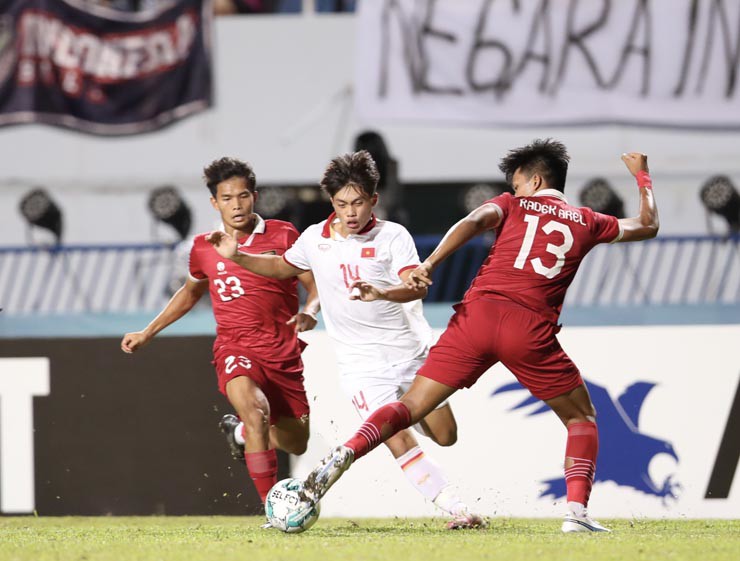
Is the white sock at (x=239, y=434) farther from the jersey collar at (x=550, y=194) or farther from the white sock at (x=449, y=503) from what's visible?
the jersey collar at (x=550, y=194)

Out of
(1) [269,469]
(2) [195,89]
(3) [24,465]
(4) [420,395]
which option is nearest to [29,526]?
(3) [24,465]

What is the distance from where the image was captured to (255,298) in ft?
20.5

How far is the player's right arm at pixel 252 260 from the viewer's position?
5.71 metres

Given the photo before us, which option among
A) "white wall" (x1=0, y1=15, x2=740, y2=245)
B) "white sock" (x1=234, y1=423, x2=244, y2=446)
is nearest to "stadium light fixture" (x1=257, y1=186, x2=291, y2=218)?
"white wall" (x1=0, y1=15, x2=740, y2=245)

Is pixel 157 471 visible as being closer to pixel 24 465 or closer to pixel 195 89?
pixel 24 465

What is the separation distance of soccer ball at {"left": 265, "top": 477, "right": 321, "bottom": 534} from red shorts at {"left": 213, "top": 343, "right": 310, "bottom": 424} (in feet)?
3.08

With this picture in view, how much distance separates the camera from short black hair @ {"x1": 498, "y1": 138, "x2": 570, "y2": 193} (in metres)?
5.55

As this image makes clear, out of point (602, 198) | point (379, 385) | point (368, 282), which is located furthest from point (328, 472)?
point (602, 198)

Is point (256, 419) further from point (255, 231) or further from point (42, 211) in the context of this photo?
point (42, 211)

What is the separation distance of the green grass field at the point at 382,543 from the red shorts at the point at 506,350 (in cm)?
67

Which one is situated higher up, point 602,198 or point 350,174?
point 350,174

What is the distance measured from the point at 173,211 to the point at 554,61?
481 centimetres

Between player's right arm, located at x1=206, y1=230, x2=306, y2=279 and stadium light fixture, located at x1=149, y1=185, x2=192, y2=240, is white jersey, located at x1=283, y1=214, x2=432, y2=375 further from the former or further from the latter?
stadium light fixture, located at x1=149, y1=185, x2=192, y2=240

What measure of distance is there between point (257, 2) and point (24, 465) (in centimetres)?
858
